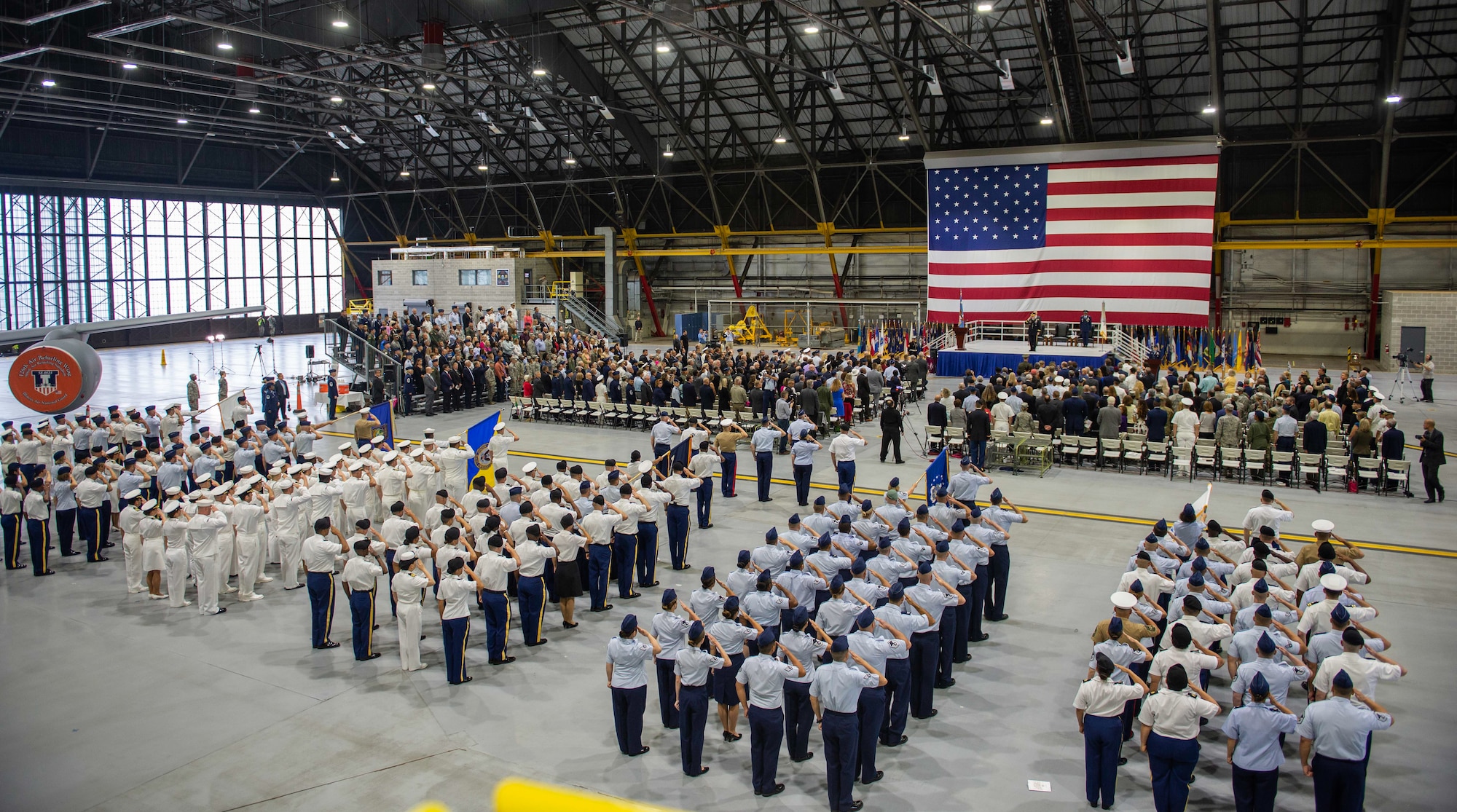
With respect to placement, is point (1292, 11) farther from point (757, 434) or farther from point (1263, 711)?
point (1263, 711)

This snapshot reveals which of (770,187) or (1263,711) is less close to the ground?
(770,187)

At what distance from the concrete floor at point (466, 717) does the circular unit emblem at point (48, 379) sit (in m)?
3.00

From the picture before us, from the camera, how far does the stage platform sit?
3006 cm

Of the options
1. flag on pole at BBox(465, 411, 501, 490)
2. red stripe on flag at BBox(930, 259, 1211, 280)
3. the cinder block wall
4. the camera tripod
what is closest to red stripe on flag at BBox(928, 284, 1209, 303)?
red stripe on flag at BBox(930, 259, 1211, 280)

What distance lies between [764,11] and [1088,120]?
1158cm

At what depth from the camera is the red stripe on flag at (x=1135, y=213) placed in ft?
103

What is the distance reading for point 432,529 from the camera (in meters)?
12.2

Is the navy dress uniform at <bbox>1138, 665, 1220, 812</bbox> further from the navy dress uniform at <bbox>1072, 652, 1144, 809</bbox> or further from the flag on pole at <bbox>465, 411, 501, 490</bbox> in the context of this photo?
the flag on pole at <bbox>465, 411, 501, 490</bbox>

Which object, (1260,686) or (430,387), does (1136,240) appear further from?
(1260,686)

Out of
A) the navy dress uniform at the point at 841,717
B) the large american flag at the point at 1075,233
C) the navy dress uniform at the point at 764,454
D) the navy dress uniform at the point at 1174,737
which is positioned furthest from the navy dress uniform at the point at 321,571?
the large american flag at the point at 1075,233

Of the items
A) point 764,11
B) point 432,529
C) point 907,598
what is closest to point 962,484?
point 907,598

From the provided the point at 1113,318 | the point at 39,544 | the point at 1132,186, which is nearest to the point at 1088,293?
the point at 1113,318

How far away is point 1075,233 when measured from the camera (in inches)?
1303

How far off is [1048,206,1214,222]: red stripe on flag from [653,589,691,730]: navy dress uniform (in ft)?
94.0
